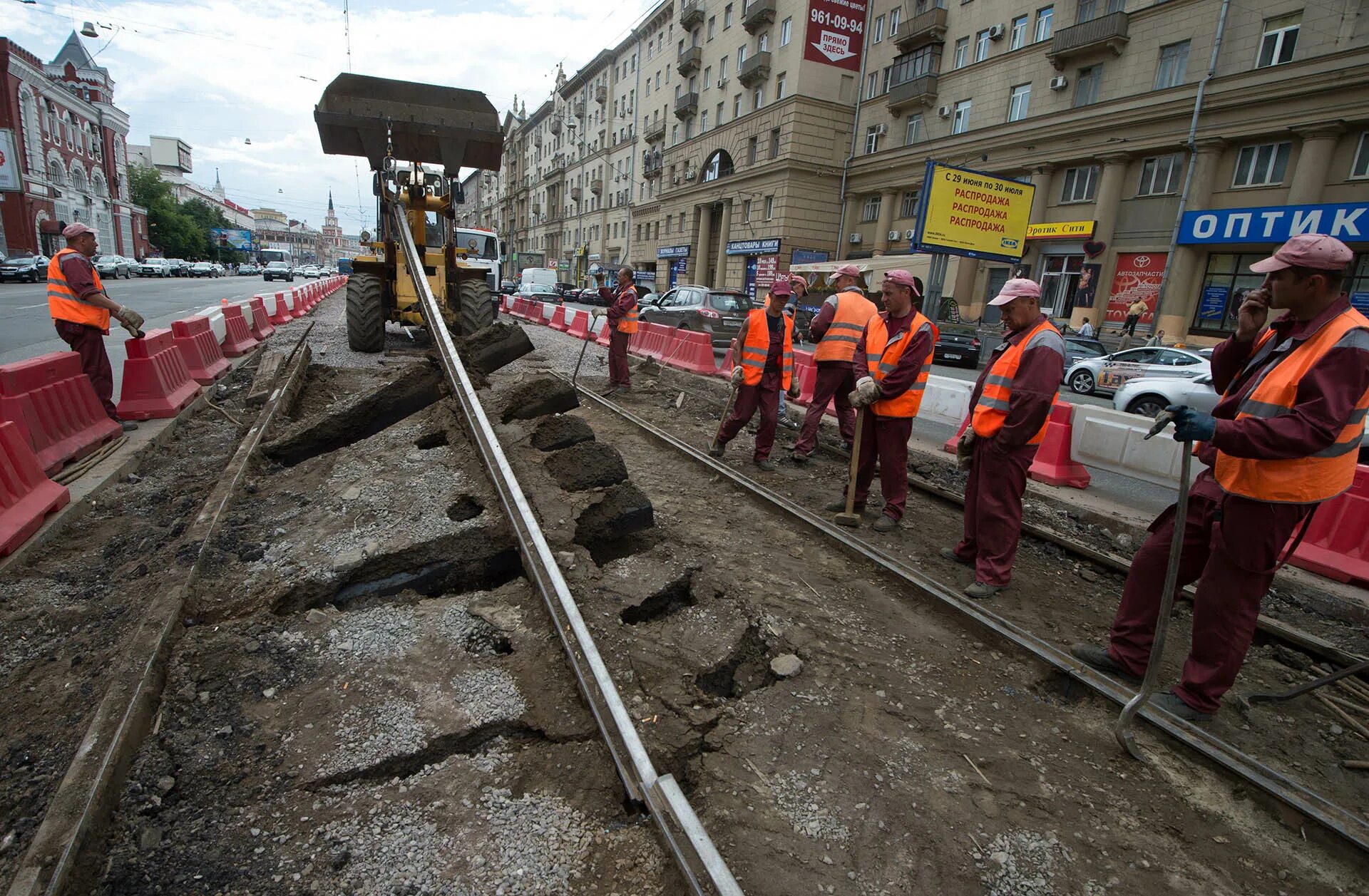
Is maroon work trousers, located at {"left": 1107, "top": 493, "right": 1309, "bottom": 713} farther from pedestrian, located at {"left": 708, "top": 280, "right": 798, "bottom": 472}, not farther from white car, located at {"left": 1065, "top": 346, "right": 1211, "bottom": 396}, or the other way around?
white car, located at {"left": 1065, "top": 346, "right": 1211, "bottom": 396}

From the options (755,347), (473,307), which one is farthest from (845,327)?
(473,307)

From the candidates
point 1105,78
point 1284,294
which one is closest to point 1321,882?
point 1284,294

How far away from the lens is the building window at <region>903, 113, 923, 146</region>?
32.4 meters

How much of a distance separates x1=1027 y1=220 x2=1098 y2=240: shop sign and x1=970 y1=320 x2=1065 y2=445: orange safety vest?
23.9 m

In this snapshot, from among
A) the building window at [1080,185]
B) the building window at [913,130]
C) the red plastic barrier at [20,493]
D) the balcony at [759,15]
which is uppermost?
the balcony at [759,15]

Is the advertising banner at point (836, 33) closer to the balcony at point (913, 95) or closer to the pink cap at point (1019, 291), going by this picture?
the balcony at point (913, 95)

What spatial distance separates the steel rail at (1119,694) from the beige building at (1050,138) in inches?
910

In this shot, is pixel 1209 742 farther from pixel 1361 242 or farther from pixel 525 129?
pixel 525 129

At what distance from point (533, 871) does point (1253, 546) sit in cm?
303

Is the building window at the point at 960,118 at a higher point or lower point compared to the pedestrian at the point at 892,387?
higher

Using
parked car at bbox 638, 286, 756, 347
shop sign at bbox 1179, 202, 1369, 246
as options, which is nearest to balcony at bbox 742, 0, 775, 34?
shop sign at bbox 1179, 202, 1369, 246

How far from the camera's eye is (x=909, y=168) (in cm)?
3234

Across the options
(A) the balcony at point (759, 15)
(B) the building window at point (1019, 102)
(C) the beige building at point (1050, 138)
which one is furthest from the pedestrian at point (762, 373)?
(A) the balcony at point (759, 15)

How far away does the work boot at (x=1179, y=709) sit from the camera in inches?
119
